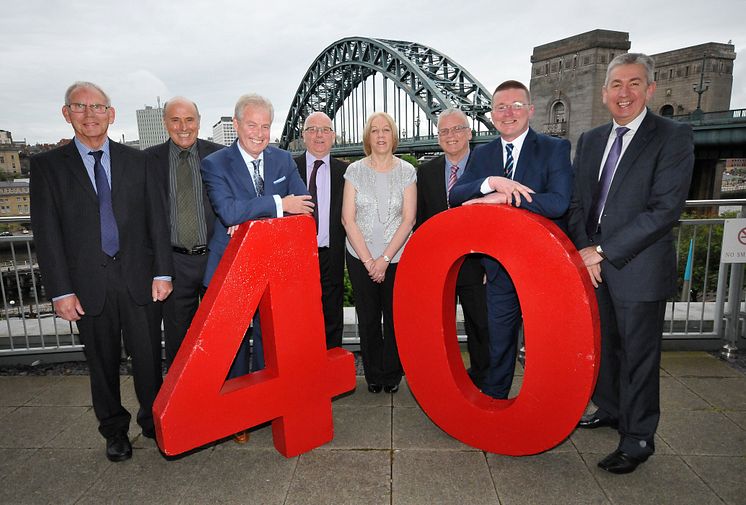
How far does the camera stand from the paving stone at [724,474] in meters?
2.37

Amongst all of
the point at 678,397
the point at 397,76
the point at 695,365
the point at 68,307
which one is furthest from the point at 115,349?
the point at 397,76

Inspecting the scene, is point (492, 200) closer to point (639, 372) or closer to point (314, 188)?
point (639, 372)

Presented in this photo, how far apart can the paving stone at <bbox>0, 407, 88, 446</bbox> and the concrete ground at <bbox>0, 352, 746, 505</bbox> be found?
0.01 m

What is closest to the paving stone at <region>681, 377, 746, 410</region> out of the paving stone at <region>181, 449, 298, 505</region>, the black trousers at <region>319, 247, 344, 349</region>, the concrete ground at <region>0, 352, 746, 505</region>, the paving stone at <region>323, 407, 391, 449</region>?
the concrete ground at <region>0, 352, 746, 505</region>

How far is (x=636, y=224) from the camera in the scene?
2475 millimetres

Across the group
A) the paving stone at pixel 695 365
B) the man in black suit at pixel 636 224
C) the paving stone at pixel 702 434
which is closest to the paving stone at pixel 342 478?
the man in black suit at pixel 636 224

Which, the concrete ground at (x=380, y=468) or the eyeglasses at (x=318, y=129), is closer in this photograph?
the concrete ground at (x=380, y=468)

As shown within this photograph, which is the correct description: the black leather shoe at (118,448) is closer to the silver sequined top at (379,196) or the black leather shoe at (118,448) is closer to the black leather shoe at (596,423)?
the silver sequined top at (379,196)

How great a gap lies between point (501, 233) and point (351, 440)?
5.37 ft

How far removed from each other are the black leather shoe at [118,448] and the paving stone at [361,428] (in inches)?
47.8

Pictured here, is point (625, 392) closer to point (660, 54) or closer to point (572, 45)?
point (572, 45)

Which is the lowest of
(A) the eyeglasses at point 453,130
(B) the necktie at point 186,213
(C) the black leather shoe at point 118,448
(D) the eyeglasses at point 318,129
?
(C) the black leather shoe at point 118,448

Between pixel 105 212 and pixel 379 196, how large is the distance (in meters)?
1.79

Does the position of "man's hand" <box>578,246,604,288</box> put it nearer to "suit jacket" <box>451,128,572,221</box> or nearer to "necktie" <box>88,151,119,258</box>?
"suit jacket" <box>451,128,572,221</box>
